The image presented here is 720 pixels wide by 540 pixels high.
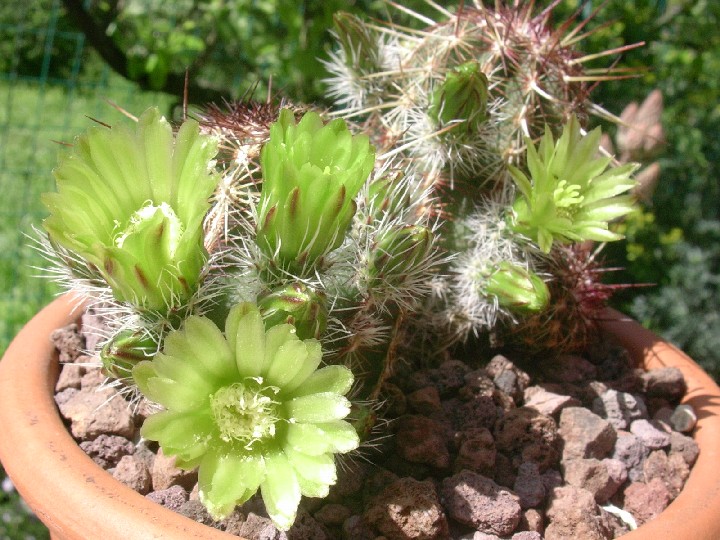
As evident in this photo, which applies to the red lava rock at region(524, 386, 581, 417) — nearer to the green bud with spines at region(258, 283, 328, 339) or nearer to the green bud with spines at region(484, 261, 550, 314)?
the green bud with spines at region(484, 261, 550, 314)

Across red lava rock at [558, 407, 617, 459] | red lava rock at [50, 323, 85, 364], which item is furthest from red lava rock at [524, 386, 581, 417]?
red lava rock at [50, 323, 85, 364]

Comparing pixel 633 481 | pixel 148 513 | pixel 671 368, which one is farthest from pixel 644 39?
pixel 148 513

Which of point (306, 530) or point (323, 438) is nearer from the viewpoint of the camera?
point (323, 438)

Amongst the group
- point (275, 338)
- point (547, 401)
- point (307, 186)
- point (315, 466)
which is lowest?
point (547, 401)

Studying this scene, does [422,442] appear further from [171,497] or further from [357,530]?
[171,497]

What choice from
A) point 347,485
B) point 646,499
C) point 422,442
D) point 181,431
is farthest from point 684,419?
point 181,431

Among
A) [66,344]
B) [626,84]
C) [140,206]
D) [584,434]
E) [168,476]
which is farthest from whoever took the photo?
[626,84]

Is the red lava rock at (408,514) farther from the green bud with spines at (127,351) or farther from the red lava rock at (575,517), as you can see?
the green bud with spines at (127,351)
